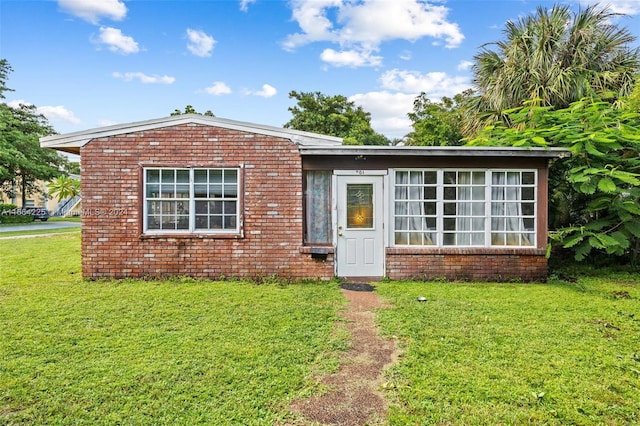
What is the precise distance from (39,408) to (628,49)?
49.7 feet

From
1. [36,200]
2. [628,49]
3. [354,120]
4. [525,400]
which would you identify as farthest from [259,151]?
[36,200]

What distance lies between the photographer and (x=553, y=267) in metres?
8.26

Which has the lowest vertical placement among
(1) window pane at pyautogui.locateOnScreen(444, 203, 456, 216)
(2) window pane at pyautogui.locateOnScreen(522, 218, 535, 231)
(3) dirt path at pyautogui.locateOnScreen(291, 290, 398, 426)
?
(3) dirt path at pyautogui.locateOnScreen(291, 290, 398, 426)

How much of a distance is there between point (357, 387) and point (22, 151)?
3045 centimetres

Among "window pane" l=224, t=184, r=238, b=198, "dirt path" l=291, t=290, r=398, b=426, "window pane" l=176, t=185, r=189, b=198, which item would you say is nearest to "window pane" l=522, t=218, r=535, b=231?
"dirt path" l=291, t=290, r=398, b=426

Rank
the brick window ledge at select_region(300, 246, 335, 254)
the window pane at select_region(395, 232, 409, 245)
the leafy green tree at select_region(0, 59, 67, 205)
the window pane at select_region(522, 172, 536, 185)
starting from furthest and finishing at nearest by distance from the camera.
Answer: the leafy green tree at select_region(0, 59, 67, 205)
the window pane at select_region(395, 232, 409, 245)
the window pane at select_region(522, 172, 536, 185)
the brick window ledge at select_region(300, 246, 335, 254)

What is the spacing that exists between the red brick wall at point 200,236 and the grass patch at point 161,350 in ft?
1.53

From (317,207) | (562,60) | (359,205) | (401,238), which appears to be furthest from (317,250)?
(562,60)

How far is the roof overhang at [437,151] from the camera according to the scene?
6.81m

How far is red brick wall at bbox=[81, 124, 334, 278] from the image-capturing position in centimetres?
695

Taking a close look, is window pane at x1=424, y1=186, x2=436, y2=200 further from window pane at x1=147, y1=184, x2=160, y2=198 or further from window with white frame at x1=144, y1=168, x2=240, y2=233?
window pane at x1=147, y1=184, x2=160, y2=198

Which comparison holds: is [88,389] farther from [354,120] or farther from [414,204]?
[354,120]

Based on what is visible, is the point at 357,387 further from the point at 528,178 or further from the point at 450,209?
the point at 528,178

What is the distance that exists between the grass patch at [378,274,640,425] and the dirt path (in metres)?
0.15
